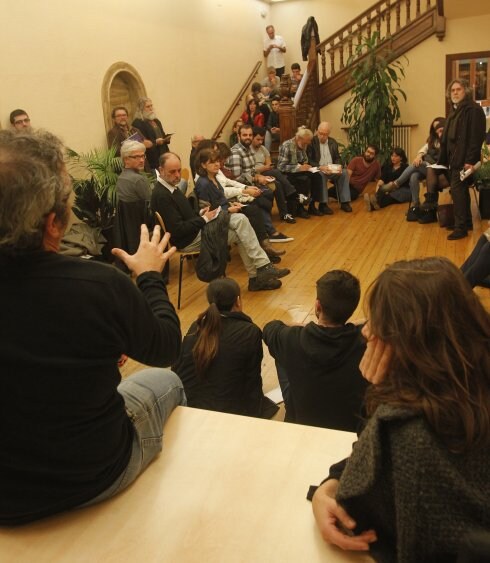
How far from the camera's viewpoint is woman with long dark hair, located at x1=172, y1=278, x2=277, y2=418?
231cm

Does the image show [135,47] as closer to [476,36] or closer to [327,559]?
[476,36]

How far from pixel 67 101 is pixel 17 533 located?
17.2 ft

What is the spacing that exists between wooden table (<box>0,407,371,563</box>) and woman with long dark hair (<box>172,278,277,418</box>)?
584 mm

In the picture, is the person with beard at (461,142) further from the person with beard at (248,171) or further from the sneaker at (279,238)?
the person with beard at (248,171)

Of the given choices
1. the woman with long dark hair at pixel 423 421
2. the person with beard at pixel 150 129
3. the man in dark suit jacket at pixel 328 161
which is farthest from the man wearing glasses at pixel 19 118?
the woman with long dark hair at pixel 423 421

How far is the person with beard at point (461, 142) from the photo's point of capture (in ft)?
16.7

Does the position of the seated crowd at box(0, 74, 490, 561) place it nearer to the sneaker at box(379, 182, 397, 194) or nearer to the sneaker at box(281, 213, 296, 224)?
the sneaker at box(281, 213, 296, 224)

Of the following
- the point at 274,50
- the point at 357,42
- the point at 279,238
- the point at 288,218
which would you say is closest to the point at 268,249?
the point at 279,238

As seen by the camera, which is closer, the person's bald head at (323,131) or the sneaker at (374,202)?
the sneaker at (374,202)

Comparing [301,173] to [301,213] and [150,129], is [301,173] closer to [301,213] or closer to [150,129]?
[301,213]

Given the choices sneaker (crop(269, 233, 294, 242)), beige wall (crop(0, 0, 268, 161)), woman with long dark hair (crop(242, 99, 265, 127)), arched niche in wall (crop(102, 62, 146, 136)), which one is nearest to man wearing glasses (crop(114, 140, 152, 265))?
beige wall (crop(0, 0, 268, 161))

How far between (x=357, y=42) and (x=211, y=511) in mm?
9777

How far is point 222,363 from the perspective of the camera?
7.61 feet

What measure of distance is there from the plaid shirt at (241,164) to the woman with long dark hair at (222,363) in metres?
3.84
